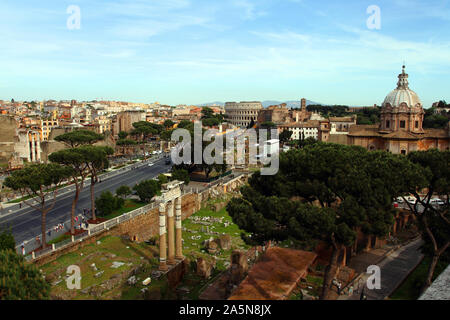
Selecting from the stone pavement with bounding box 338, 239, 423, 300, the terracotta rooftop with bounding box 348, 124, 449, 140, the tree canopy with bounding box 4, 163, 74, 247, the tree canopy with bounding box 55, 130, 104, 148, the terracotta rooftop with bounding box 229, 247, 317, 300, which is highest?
the terracotta rooftop with bounding box 348, 124, 449, 140

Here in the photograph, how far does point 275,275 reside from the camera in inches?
592

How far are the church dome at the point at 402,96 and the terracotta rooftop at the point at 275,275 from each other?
Answer: 28.3m

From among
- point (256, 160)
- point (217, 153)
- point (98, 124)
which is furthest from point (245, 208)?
point (98, 124)

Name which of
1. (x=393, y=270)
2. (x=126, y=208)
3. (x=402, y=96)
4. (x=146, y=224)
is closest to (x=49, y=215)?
(x=126, y=208)

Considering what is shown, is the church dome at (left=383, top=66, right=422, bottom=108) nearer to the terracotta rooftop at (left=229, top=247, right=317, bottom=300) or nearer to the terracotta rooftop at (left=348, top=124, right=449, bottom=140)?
the terracotta rooftop at (left=348, top=124, right=449, bottom=140)

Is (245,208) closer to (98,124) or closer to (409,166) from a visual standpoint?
(409,166)

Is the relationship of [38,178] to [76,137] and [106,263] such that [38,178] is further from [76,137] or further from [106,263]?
[76,137]

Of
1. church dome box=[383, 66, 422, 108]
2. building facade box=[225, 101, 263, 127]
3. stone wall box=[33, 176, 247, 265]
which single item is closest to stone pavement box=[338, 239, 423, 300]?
stone wall box=[33, 176, 247, 265]

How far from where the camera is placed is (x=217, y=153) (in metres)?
38.2

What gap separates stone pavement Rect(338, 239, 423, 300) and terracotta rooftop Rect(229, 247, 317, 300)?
2.19m

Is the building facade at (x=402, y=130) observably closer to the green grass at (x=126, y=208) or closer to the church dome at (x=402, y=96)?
the church dome at (x=402, y=96)

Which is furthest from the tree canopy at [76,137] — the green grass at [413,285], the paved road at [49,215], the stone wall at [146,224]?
the green grass at [413,285]

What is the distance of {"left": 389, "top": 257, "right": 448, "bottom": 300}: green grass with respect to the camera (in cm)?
1446

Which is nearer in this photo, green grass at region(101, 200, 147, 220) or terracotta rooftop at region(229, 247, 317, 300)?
terracotta rooftop at region(229, 247, 317, 300)
